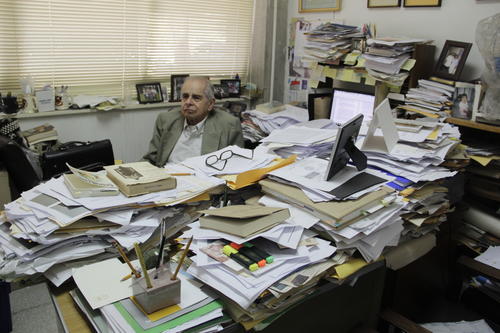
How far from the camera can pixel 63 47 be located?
9.73ft

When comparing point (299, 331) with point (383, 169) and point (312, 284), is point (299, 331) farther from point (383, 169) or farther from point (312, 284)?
point (383, 169)

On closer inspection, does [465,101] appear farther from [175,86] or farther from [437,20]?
[175,86]

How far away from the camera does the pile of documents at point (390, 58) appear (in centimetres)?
224

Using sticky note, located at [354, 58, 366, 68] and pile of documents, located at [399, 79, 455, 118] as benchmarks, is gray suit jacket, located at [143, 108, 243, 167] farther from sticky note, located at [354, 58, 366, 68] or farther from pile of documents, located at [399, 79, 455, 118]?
pile of documents, located at [399, 79, 455, 118]

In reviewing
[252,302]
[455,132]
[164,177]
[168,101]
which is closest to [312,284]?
[252,302]

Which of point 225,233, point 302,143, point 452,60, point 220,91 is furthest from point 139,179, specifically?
point 220,91

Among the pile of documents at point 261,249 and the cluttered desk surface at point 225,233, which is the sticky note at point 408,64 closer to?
the cluttered desk surface at point 225,233

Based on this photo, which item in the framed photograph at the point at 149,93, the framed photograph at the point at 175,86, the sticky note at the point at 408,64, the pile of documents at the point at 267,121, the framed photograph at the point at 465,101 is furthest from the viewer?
the framed photograph at the point at 175,86

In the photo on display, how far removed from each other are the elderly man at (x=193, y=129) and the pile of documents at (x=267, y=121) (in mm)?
388

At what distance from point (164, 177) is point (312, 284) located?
626 millimetres

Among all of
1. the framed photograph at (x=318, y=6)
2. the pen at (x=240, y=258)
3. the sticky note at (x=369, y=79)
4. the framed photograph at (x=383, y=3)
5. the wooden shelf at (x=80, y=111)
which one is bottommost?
the pen at (x=240, y=258)

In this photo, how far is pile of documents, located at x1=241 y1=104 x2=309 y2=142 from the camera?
303cm

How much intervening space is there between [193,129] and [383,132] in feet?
4.58

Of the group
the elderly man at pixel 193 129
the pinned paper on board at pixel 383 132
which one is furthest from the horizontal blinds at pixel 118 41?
the pinned paper on board at pixel 383 132
